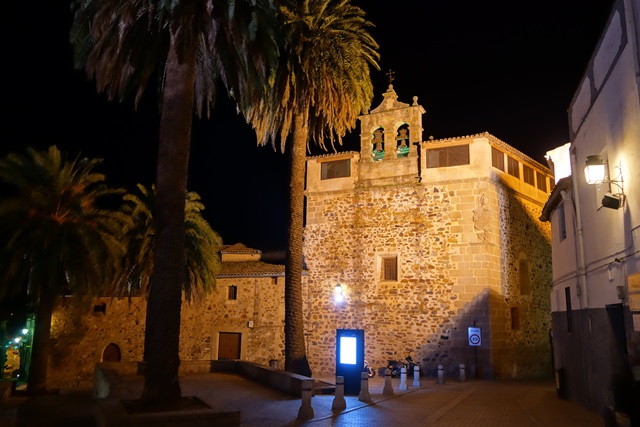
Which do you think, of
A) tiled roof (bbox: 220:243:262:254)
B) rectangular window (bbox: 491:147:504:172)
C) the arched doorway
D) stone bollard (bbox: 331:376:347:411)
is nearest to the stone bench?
stone bollard (bbox: 331:376:347:411)

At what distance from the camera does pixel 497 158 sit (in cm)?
2447

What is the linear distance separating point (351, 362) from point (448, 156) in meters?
12.8

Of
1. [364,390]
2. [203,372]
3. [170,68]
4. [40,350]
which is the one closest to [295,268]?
[364,390]

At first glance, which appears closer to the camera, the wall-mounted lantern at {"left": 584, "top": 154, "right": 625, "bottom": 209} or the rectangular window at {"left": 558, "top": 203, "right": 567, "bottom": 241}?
the wall-mounted lantern at {"left": 584, "top": 154, "right": 625, "bottom": 209}

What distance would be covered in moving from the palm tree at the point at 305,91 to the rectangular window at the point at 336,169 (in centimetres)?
787

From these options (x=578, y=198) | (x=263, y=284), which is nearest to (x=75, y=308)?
(x=263, y=284)

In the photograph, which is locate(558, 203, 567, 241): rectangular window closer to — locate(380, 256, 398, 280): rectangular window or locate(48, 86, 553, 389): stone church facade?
locate(48, 86, 553, 389): stone church facade

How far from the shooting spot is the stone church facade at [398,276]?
23094 mm

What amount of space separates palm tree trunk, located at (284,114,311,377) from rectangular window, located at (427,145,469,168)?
8.43m

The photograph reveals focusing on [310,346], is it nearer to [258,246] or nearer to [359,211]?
[359,211]

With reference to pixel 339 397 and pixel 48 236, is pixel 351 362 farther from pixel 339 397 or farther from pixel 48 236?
pixel 48 236

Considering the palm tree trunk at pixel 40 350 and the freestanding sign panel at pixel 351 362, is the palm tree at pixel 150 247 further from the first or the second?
the freestanding sign panel at pixel 351 362

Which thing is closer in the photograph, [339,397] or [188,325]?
[339,397]

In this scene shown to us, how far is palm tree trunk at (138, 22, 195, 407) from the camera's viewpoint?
9.49m
